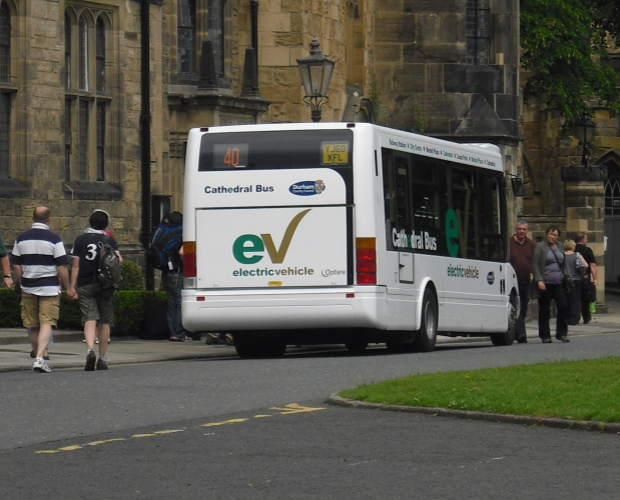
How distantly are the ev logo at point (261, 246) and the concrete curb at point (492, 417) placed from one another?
5.36 m

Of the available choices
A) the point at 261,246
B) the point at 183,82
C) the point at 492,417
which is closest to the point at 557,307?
the point at 261,246

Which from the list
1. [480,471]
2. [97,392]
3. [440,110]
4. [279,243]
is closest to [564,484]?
[480,471]

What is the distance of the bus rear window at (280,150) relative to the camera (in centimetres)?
1781

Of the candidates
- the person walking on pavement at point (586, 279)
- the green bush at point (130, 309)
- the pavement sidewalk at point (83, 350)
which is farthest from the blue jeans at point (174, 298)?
the person walking on pavement at point (586, 279)

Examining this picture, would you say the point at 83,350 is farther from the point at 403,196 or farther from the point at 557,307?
the point at 557,307

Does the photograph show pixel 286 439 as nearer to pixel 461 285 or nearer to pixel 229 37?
pixel 461 285

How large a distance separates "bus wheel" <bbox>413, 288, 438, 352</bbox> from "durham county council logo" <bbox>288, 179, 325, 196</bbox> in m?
2.28

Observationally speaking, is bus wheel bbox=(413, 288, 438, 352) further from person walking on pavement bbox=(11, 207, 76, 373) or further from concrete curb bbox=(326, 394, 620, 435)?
concrete curb bbox=(326, 394, 620, 435)

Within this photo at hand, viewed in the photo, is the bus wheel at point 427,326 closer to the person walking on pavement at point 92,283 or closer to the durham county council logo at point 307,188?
the durham county council logo at point 307,188

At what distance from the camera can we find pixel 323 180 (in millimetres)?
17781

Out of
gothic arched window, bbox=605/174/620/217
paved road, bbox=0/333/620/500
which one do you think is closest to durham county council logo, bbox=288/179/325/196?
paved road, bbox=0/333/620/500

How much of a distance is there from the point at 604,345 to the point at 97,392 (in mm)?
9491

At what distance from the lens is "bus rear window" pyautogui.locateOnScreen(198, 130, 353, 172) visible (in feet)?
58.4

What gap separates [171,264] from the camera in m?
21.0
